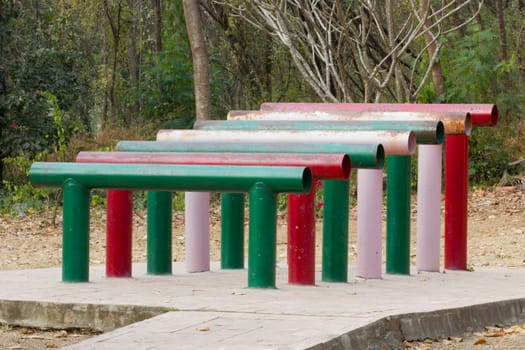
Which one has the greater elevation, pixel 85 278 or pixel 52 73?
pixel 52 73

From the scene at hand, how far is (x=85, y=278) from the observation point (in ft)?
25.2

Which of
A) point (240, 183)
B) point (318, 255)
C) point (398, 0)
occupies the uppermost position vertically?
point (398, 0)

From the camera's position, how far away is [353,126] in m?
8.14

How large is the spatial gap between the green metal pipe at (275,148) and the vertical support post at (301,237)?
1.07ft

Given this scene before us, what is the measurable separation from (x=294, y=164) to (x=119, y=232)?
Result: 1.49m

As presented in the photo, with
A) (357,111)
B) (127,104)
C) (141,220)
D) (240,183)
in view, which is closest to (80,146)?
(141,220)

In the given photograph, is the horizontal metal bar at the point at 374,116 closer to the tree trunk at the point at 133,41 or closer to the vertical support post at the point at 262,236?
the vertical support post at the point at 262,236

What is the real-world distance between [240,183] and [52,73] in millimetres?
13720

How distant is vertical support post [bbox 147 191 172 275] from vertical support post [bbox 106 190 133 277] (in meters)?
0.26

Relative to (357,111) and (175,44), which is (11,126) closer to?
(175,44)

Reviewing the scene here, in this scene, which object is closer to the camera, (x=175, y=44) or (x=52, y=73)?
(x=52, y=73)

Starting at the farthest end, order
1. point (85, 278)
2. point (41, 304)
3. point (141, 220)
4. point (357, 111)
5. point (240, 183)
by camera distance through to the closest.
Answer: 1. point (141, 220)
2. point (357, 111)
3. point (85, 278)
4. point (240, 183)
5. point (41, 304)

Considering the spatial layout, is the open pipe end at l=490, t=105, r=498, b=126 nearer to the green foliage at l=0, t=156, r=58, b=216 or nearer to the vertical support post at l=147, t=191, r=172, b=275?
the vertical support post at l=147, t=191, r=172, b=275

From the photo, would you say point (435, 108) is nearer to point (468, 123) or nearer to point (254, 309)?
point (468, 123)
